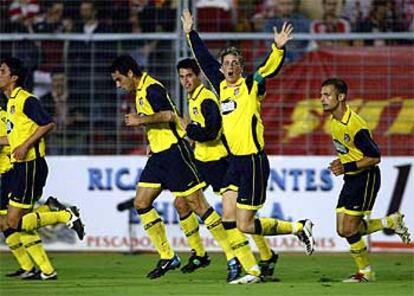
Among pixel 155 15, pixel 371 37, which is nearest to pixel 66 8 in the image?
pixel 155 15

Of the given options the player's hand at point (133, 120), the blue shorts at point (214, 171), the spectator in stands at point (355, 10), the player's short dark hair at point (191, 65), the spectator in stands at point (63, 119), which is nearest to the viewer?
the player's hand at point (133, 120)

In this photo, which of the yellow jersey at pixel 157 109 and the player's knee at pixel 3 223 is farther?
the player's knee at pixel 3 223

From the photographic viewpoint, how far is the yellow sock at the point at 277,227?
16.0 meters

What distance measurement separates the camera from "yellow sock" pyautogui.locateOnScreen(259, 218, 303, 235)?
15953mm

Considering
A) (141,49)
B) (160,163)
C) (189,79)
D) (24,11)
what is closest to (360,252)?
(160,163)

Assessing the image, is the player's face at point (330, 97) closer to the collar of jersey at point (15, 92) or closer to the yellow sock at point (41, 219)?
the yellow sock at point (41, 219)

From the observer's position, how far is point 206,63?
16594 mm

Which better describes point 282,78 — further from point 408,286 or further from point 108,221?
point 408,286

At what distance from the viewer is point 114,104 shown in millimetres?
21734

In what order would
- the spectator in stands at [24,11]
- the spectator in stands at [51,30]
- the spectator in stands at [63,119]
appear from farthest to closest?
1. the spectator in stands at [24,11]
2. the spectator in stands at [51,30]
3. the spectator in stands at [63,119]

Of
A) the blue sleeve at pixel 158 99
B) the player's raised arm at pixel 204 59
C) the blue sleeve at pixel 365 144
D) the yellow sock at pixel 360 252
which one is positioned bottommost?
the yellow sock at pixel 360 252

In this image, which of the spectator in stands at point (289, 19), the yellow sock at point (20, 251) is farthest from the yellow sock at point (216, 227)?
the spectator in stands at point (289, 19)

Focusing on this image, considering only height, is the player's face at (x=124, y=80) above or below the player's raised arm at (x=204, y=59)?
below

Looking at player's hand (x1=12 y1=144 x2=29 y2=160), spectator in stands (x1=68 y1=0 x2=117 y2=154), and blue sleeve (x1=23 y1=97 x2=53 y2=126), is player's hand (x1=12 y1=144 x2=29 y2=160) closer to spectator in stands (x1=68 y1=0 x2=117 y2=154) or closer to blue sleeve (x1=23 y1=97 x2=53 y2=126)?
blue sleeve (x1=23 y1=97 x2=53 y2=126)
